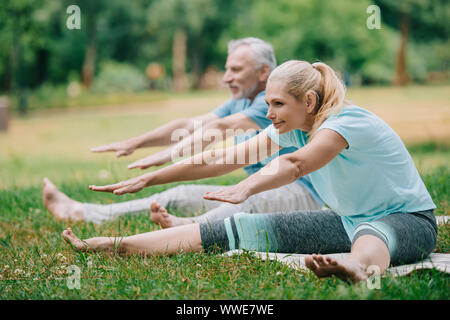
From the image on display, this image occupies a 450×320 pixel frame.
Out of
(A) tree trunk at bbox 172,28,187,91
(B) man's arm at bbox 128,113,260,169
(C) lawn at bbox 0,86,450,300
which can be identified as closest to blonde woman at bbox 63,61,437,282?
(C) lawn at bbox 0,86,450,300

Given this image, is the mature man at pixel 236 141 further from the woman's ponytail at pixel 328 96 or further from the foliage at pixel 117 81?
the foliage at pixel 117 81

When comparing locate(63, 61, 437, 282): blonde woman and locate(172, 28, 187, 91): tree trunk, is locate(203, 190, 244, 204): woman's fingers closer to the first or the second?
locate(63, 61, 437, 282): blonde woman

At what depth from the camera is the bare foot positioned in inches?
87.4

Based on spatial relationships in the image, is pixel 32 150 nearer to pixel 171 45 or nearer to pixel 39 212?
pixel 39 212

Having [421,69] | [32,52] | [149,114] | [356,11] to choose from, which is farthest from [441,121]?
[32,52]

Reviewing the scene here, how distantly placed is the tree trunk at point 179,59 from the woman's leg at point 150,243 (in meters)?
33.5

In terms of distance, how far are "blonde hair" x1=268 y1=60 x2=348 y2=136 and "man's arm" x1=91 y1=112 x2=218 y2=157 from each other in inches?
62.1

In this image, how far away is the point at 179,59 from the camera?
3666 cm

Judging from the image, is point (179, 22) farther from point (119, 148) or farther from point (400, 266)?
point (400, 266)

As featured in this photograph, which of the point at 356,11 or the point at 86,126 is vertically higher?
the point at 356,11

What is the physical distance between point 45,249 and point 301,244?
1672 millimetres

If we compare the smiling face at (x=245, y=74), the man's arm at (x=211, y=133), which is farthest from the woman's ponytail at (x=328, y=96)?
the smiling face at (x=245, y=74)

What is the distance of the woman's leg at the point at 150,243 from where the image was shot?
2834mm

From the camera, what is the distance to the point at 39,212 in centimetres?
428
